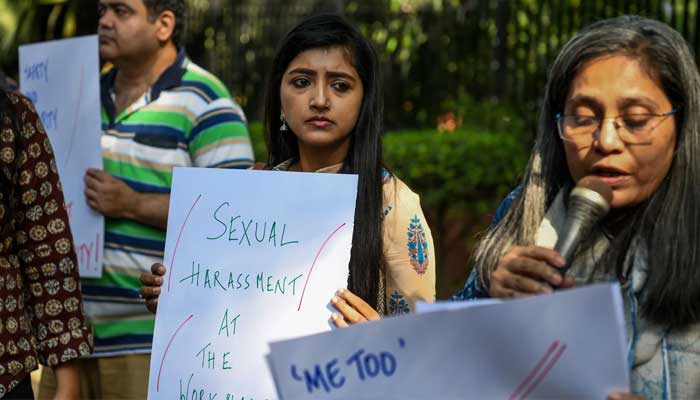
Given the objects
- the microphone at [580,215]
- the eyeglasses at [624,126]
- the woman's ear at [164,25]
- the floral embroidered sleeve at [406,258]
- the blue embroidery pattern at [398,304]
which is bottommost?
the blue embroidery pattern at [398,304]

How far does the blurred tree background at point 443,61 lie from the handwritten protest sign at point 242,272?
4.81m

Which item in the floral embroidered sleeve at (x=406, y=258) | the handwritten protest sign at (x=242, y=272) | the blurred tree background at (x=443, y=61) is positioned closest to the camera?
the handwritten protest sign at (x=242, y=272)

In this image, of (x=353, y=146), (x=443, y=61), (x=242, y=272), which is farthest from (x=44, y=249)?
(x=443, y=61)

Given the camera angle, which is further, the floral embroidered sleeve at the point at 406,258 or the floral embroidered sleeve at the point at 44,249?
the floral embroidered sleeve at the point at 44,249

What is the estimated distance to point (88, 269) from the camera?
14.2ft

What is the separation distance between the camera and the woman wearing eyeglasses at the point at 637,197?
2.16m

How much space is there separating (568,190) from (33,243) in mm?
1698

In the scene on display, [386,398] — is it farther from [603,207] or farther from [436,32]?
[436,32]

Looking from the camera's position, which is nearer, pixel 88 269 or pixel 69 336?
pixel 69 336

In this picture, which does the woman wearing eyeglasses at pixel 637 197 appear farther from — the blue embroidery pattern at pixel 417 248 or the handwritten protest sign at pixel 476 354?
the blue embroidery pattern at pixel 417 248

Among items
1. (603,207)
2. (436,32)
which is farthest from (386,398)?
(436,32)

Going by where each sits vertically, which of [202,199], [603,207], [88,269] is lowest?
[88,269]

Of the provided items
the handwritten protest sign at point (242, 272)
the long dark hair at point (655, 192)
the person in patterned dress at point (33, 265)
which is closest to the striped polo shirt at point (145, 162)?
the person in patterned dress at point (33, 265)

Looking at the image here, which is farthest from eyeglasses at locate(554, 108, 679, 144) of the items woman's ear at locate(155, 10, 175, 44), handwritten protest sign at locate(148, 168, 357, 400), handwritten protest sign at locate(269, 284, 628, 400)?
woman's ear at locate(155, 10, 175, 44)
